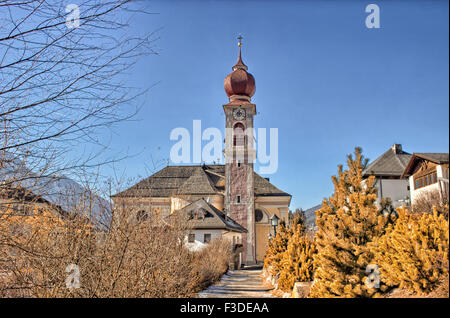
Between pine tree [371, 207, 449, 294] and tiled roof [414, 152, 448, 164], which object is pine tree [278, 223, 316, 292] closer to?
pine tree [371, 207, 449, 294]

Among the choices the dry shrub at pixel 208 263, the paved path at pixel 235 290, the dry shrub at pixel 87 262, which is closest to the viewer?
the dry shrub at pixel 87 262

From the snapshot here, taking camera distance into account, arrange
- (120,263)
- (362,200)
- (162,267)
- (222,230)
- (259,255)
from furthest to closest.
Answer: (259,255), (222,230), (362,200), (162,267), (120,263)

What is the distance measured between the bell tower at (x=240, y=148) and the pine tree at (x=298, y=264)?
999 inches

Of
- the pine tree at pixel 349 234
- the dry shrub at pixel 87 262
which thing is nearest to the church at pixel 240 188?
the pine tree at pixel 349 234

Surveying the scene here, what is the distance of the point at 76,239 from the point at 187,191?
35.5m

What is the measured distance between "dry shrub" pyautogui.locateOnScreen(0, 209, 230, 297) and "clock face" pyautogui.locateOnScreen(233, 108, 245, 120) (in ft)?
114

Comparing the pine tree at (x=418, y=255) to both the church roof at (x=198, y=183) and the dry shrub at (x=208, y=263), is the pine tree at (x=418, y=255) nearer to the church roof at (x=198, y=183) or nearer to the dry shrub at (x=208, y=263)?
the dry shrub at (x=208, y=263)

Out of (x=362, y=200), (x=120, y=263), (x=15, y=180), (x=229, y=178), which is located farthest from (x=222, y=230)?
(x=15, y=180)

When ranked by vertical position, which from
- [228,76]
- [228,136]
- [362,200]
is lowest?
[362,200]

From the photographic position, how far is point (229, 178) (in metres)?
40.7

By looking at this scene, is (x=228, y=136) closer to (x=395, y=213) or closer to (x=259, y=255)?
(x=259, y=255)

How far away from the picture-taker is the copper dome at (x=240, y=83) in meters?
42.3

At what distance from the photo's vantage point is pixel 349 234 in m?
8.50

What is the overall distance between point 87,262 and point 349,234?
567 cm
